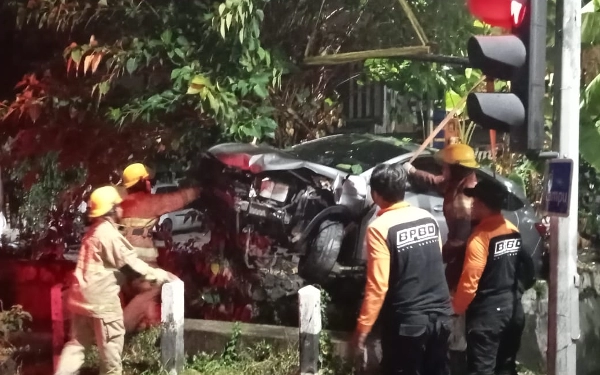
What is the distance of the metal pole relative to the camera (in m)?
4.99

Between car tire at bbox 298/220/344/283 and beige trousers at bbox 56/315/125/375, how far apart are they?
2.02 metres

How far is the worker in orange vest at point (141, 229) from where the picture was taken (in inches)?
279

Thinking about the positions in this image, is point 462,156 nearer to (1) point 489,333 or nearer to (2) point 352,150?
(2) point 352,150

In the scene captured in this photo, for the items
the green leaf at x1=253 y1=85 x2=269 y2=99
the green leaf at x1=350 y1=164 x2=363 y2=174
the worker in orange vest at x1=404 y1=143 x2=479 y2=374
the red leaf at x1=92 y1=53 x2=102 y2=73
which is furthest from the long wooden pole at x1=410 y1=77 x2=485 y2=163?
the red leaf at x1=92 y1=53 x2=102 y2=73

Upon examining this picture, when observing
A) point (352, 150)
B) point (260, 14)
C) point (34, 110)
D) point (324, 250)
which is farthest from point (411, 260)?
point (34, 110)

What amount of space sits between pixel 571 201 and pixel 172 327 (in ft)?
12.0

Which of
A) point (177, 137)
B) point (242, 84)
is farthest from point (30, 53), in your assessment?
point (242, 84)

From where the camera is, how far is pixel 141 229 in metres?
7.43

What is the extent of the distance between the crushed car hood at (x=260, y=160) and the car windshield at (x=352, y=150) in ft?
0.27

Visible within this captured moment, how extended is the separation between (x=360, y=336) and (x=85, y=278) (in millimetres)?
2272

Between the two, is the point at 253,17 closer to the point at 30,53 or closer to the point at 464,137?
the point at 464,137

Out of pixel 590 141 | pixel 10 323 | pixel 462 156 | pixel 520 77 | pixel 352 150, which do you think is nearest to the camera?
pixel 520 77

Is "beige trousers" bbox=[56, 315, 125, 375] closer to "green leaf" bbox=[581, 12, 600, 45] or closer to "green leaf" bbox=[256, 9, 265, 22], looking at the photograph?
"green leaf" bbox=[256, 9, 265, 22]

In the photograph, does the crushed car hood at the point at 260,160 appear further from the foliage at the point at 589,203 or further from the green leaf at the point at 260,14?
the foliage at the point at 589,203
